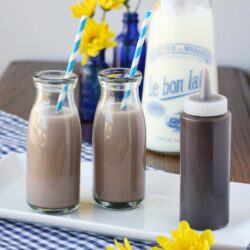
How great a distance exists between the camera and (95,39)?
1353 mm

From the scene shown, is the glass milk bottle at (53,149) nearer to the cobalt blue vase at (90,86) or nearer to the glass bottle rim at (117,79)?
the glass bottle rim at (117,79)

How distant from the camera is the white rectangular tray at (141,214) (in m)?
0.92

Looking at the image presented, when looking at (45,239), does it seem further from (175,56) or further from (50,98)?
(175,56)

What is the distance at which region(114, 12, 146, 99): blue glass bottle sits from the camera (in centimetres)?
143

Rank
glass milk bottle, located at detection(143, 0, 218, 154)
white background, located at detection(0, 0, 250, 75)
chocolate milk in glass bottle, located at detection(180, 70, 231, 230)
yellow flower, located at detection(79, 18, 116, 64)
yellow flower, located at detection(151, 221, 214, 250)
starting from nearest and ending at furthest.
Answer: yellow flower, located at detection(151, 221, 214, 250) < chocolate milk in glass bottle, located at detection(180, 70, 231, 230) < glass milk bottle, located at detection(143, 0, 218, 154) < yellow flower, located at detection(79, 18, 116, 64) < white background, located at detection(0, 0, 250, 75)

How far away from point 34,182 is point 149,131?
0.34 metres

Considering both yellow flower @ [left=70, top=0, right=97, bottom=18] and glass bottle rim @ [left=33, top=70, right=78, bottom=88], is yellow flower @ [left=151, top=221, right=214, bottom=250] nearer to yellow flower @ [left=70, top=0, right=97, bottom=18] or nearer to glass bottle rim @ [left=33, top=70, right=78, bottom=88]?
glass bottle rim @ [left=33, top=70, right=78, bottom=88]

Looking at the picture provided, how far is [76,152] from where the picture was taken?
38.0 inches

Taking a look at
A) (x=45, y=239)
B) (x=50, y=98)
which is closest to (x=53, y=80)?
(x=50, y=98)

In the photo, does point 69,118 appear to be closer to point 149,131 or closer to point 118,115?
point 118,115

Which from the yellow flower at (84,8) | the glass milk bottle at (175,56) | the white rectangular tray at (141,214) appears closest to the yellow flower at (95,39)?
the yellow flower at (84,8)

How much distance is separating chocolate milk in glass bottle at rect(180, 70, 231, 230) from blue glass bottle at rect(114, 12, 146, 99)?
53 centimetres

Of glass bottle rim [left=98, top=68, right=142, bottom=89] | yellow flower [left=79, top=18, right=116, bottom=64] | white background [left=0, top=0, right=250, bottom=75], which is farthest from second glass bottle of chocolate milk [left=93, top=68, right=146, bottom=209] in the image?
white background [left=0, top=0, right=250, bottom=75]

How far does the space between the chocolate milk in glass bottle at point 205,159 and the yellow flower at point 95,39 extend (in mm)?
466
